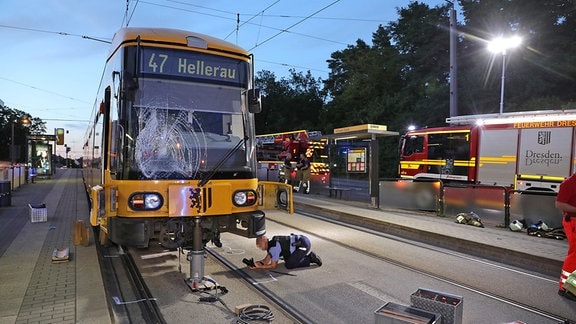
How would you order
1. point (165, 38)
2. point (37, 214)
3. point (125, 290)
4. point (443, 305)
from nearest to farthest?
point (443, 305) → point (165, 38) → point (125, 290) → point (37, 214)

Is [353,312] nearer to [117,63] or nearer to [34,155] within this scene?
[117,63]

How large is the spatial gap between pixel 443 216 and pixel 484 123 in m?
5.40

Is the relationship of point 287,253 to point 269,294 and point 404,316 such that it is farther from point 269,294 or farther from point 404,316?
point 404,316

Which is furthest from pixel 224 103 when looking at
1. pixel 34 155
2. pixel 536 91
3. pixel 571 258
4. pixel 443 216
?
pixel 34 155

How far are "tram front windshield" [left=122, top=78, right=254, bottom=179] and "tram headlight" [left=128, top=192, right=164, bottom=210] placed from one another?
234 mm

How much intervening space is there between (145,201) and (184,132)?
1059 millimetres

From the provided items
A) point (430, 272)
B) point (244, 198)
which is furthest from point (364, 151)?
point (244, 198)

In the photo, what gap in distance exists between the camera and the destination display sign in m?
5.89

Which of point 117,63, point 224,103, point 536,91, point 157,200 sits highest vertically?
point 536,91

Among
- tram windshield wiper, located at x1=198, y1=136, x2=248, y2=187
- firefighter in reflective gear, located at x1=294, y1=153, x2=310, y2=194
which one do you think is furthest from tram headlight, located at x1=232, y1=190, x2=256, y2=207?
firefighter in reflective gear, located at x1=294, y1=153, x2=310, y2=194

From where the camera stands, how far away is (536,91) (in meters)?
28.0

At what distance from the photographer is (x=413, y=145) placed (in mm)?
20359

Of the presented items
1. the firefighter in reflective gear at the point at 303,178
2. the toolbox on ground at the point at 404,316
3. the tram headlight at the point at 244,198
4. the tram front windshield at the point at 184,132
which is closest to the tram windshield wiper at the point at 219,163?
the tram front windshield at the point at 184,132

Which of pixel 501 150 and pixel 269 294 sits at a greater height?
pixel 501 150
